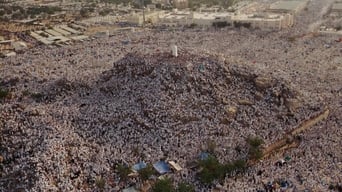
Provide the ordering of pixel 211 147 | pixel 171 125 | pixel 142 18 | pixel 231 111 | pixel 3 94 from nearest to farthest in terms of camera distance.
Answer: pixel 211 147 < pixel 171 125 < pixel 231 111 < pixel 3 94 < pixel 142 18

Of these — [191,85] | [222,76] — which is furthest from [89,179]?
[222,76]

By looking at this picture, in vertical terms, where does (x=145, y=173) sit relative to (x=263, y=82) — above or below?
below

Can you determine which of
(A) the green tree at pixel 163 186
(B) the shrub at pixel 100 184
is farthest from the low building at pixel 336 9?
(B) the shrub at pixel 100 184

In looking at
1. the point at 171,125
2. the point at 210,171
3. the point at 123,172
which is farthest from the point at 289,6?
the point at 123,172

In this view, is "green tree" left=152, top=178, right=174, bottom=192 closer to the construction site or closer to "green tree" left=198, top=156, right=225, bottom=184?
the construction site

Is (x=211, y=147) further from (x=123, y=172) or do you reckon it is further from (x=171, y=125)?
(x=123, y=172)

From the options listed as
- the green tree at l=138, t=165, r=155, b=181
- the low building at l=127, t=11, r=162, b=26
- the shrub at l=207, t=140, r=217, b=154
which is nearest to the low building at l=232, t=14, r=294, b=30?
the low building at l=127, t=11, r=162, b=26

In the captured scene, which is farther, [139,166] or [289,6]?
[289,6]
